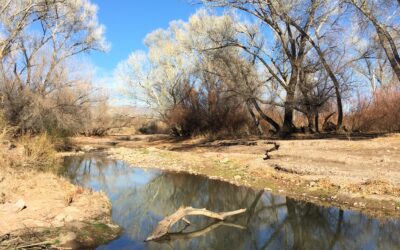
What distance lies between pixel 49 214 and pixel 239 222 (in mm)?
4358

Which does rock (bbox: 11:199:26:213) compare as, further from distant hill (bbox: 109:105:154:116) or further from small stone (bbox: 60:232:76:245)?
distant hill (bbox: 109:105:154:116)

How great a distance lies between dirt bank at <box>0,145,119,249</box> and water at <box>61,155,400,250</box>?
492 millimetres

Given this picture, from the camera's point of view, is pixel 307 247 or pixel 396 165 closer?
pixel 307 247

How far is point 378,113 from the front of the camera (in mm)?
25000

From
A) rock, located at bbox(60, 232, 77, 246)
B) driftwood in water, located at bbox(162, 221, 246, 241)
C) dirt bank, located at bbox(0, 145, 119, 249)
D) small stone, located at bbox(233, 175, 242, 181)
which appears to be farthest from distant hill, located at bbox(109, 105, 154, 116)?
rock, located at bbox(60, 232, 77, 246)

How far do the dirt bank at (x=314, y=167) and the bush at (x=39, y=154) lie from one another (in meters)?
5.21

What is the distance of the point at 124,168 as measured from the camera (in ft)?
69.4

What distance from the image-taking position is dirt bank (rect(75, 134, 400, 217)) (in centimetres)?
1224

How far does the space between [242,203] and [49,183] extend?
18.4ft

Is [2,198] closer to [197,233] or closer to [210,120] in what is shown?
[197,233]

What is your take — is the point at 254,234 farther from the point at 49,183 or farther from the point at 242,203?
the point at 49,183

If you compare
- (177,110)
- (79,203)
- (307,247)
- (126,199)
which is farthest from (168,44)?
(307,247)

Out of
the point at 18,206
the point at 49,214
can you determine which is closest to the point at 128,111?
the point at 18,206

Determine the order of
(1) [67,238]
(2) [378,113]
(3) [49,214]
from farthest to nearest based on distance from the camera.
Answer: (2) [378,113] < (3) [49,214] < (1) [67,238]
